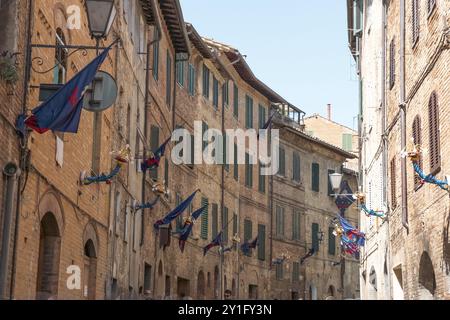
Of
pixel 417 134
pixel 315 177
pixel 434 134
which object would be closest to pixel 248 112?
pixel 315 177

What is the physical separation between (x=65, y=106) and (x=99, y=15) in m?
1.90

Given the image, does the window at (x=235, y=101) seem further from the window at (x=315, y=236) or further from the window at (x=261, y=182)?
the window at (x=315, y=236)

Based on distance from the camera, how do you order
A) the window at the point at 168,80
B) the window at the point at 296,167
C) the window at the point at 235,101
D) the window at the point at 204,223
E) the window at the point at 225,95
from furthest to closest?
the window at the point at 296,167
the window at the point at 235,101
the window at the point at 225,95
the window at the point at 204,223
the window at the point at 168,80

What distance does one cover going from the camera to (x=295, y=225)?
45031 millimetres

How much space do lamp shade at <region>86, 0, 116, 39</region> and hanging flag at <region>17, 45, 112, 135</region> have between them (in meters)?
1.22

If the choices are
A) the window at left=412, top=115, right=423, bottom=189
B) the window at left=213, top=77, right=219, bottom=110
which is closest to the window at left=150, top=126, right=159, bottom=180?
the window at left=213, top=77, right=219, bottom=110

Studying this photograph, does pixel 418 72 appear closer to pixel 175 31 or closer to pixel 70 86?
pixel 70 86

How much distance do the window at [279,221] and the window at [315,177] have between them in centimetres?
422

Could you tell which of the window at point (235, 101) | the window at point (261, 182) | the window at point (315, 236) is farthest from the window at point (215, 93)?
the window at point (315, 236)

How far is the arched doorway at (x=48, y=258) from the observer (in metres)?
15.1

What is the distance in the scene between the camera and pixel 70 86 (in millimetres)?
12023

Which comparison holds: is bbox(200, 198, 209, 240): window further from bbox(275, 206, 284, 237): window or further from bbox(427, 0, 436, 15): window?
bbox(427, 0, 436, 15): window

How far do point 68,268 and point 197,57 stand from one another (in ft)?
61.7
